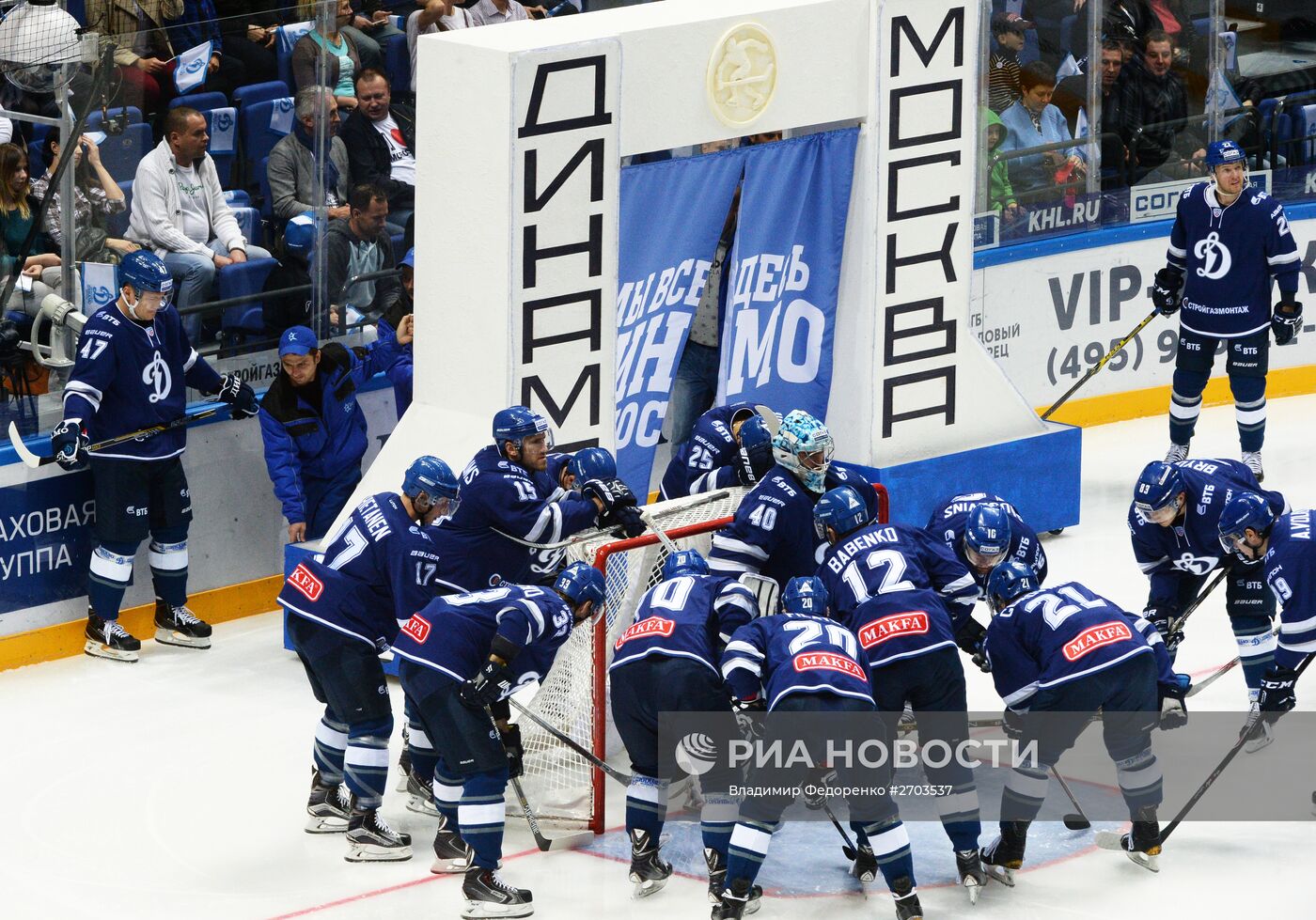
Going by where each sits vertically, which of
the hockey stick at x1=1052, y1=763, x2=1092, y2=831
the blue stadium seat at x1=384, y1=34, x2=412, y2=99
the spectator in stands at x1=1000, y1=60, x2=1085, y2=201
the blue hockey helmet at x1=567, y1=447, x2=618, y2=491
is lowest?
the hockey stick at x1=1052, y1=763, x2=1092, y2=831

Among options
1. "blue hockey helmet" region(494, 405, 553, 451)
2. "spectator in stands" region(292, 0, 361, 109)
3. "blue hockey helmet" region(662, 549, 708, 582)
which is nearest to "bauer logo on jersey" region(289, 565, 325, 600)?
"blue hockey helmet" region(494, 405, 553, 451)

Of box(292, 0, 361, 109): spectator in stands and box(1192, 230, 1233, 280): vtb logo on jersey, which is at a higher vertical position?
box(292, 0, 361, 109): spectator in stands

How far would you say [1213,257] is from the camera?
1027 cm

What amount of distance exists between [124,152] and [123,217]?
0.27 metres

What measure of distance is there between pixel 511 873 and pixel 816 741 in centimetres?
118

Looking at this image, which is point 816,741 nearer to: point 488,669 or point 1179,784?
point 488,669

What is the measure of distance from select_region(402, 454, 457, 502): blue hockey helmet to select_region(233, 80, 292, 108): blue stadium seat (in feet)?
10.2

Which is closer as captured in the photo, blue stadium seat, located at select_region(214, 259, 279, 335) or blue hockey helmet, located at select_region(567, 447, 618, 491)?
blue hockey helmet, located at select_region(567, 447, 618, 491)

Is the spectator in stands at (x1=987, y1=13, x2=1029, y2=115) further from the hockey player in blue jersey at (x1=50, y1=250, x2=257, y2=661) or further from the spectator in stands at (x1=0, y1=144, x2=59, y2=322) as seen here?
the spectator in stands at (x1=0, y1=144, x2=59, y2=322)

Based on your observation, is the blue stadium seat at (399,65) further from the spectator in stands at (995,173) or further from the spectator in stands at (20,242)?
the spectator in stands at (995,173)

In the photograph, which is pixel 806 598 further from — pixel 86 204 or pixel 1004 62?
pixel 1004 62

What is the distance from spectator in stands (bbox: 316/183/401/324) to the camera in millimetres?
9844

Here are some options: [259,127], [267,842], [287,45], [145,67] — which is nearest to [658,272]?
[259,127]

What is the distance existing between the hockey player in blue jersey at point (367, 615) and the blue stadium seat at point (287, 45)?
316 cm
